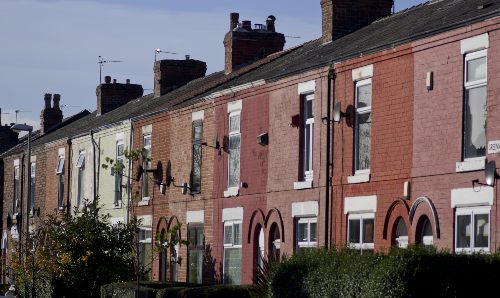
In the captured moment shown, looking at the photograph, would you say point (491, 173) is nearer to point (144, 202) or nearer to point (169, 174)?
point (169, 174)

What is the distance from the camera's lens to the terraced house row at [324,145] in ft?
69.1

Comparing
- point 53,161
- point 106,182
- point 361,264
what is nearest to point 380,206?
point 361,264

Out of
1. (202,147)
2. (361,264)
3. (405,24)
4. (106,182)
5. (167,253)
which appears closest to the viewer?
(361,264)

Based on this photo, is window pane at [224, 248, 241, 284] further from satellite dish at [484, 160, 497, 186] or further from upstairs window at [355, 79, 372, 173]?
satellite dish at [484, 160, 497, 186]

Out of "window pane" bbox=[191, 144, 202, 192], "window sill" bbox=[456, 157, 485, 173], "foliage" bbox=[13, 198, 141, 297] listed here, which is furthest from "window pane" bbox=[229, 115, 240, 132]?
"window sill" bbox=[456, 157, 485, 173]

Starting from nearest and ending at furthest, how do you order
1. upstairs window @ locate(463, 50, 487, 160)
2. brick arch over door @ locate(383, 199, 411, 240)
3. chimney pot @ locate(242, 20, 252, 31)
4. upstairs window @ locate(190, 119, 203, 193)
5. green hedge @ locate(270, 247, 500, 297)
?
green hedge @ locate(270, 247, 500, 297) < upstairs window @ locate(463, 50, 487, 160) < brick arch over door @ locate(383, 199, 411, 240) < upstairs window @ locate(190, 119, 203, 193) < chimney pot @ locate(242, 20, 252, 31)

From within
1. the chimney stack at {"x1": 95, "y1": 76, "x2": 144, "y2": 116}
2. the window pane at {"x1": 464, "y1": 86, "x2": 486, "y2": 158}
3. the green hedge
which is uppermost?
the chimney stack at {"x1": 95, "y1": 76, "x2": 144, "y2": 116}

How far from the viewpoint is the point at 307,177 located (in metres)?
26.8

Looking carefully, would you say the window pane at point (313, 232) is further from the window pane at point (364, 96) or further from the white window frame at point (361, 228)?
the window pane at point (364, 96)

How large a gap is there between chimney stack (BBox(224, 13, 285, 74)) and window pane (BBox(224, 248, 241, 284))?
8428 millimetres

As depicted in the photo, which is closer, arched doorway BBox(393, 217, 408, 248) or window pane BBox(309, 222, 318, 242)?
arched doorway BBox(393, 217, 408, 248)

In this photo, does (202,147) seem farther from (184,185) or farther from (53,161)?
(53,161)

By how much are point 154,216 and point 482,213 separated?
53.2 ft

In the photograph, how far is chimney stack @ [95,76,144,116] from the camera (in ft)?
159
